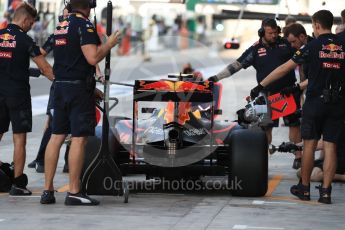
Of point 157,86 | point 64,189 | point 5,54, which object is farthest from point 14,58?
point 64,189

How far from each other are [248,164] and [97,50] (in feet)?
6.14

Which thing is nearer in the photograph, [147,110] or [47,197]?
[47,197]

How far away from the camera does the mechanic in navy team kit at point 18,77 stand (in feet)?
35.7

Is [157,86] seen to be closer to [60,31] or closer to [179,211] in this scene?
[60,31]

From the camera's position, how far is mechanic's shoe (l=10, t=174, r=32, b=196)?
10945 millimetres

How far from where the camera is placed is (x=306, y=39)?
1414 centimetres

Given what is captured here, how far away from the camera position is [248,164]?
1084 cm

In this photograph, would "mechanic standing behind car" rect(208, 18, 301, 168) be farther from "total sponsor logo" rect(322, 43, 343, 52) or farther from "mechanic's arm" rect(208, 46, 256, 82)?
"total sponsor logo" rect(322, 43, 343, 52)

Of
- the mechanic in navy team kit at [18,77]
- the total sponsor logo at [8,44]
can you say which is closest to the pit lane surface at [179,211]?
the mechanic in navy team kit at [18,77]

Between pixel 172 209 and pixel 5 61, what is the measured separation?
2.23m

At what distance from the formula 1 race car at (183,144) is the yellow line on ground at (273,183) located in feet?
1.87

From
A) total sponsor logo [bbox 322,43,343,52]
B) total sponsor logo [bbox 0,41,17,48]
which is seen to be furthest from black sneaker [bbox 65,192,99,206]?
total sponsor logo [bbox 322,43,343,52]

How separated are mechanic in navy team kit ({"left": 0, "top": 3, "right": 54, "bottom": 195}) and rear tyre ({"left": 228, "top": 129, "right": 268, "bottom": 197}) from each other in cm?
192

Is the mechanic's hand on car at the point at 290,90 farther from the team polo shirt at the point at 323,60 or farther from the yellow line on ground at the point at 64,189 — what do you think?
the yellow line on ground at the point at 64,189
